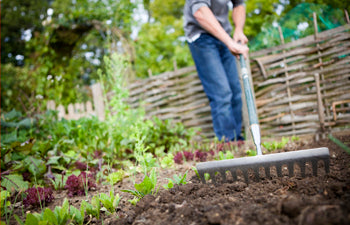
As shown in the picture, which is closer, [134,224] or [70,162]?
[134,224]

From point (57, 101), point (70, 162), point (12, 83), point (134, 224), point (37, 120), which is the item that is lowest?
point (134, 224)

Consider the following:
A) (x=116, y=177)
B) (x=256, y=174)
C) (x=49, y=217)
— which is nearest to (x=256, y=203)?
(x=256, y=174)

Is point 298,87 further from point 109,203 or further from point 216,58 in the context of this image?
point 109,203

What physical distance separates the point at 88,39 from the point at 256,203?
20.7 feet

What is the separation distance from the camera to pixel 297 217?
2.41ft

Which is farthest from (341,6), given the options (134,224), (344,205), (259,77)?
(134,224)

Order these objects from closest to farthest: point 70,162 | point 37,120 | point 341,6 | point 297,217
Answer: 1. point 297,217
2. point 70,162
3. point 37,120
4. point 341,6

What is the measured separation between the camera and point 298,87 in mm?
3336

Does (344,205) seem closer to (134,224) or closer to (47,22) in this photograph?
(134,224)

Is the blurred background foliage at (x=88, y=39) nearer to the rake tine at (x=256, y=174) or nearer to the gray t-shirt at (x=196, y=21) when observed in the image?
the gray t-shirt at (x=196, y=21)

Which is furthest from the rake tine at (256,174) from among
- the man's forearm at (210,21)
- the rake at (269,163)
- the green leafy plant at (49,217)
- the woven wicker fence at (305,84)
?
the woven wicker fence at (305,84)

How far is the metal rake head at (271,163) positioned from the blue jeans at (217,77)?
161 cm

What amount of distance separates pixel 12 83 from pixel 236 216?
623cm

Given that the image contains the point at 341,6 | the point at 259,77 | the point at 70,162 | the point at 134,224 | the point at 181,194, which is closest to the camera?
the point at 134,224
